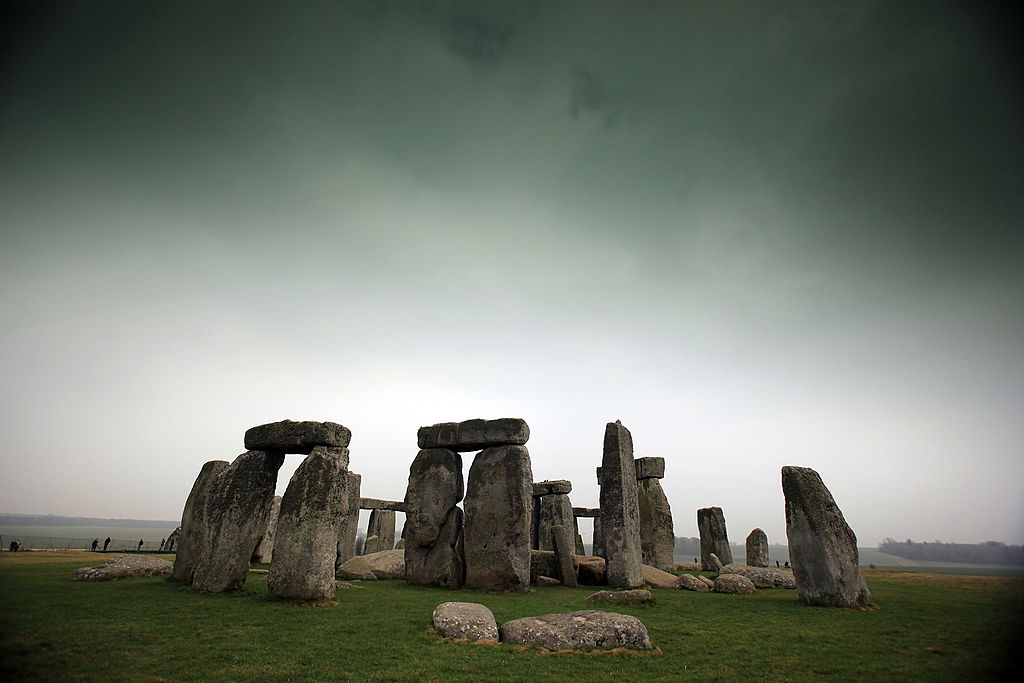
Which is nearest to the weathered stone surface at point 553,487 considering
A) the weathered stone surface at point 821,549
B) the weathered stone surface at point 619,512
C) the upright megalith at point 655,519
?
the upright megalith at point 655,519

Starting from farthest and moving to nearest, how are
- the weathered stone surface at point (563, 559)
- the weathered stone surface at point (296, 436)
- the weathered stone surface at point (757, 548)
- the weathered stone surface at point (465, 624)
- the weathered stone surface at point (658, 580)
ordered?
the weathered stone surface at point (757, 548), the weathered stone surface at point (563, 559), the weathered stone surface at point (658, 580), the weathered stone surface at point (296, 436), the weathered stone surface at point (465, 624)

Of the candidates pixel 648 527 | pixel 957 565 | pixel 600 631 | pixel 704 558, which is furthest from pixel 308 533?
pixel 704 558

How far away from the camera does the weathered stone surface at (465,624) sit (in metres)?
5.91

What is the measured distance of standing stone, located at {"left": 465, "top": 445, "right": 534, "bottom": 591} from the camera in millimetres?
11172

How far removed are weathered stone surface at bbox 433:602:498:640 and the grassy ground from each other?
223 mm

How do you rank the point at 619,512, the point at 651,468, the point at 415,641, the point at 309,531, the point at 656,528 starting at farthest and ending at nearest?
the point at 651,468
the point at 656,528
the point at 619,512
the point at 309,531
the point at 415,641

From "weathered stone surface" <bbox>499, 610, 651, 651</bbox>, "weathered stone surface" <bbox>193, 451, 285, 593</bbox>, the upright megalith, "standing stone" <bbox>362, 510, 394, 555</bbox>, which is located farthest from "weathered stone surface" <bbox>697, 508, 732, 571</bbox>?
"weathered stone surface" <bbox>193, 451, 285, 593</bbox>

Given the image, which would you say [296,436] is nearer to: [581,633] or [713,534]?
[581,633]

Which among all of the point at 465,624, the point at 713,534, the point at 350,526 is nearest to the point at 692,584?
the point at 465,624

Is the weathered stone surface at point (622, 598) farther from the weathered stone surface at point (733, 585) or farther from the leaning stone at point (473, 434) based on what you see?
the leaning stone at point (473, 434)

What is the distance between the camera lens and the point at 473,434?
12859 millimetres

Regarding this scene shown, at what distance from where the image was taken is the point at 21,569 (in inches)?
424

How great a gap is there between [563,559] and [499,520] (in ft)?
8.57

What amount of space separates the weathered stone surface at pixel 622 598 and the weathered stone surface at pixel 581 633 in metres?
3.05
